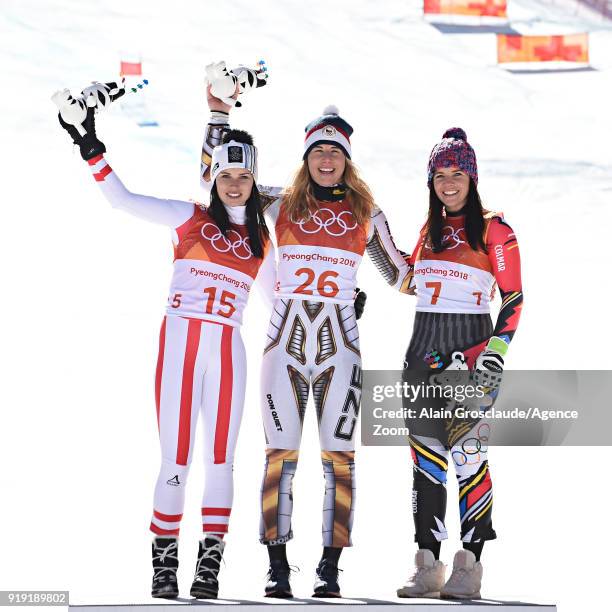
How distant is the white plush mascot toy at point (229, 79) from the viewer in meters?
6.15

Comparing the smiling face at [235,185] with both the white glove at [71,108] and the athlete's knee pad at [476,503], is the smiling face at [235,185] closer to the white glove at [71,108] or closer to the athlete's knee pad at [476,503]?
the white glove at [71,108]

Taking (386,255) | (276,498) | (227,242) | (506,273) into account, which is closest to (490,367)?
(506,273)

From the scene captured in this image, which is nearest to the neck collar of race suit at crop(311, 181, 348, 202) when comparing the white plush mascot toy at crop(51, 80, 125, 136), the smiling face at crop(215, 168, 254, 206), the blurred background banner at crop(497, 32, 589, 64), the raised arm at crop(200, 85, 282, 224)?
the raised arm at crop(200, 85, 282, 224)

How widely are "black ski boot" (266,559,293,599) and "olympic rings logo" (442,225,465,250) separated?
1.74 metres

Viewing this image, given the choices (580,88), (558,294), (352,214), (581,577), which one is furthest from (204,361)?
(580,88)

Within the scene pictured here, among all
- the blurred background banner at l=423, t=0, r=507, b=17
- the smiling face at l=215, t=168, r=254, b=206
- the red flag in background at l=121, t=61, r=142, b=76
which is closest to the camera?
the smiling face at l=215, t=168, r=254, b=206

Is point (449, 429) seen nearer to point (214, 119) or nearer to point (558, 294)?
point (214, 119)

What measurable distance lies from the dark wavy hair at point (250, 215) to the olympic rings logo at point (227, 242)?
0.02m

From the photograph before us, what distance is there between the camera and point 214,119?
20.4 feet

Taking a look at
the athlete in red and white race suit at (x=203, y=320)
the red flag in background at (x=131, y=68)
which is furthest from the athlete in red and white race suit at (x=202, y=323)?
the red flag in background at (x=131, y=68)

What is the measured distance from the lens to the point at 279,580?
5660mm

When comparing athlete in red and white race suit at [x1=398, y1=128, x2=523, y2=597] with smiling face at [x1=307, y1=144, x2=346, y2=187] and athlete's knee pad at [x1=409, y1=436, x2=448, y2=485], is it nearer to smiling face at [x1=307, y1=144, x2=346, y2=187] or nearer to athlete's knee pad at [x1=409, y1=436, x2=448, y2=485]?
athlete's knee pad at [x1=409, y1=436, x2=448, y2=485]

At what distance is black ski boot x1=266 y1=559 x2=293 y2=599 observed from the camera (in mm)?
5625

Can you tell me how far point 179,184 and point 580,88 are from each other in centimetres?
548
